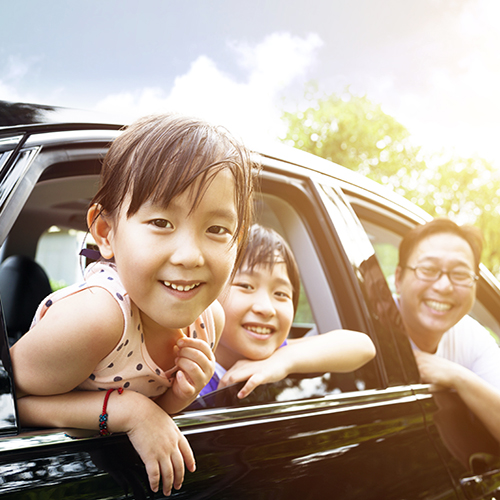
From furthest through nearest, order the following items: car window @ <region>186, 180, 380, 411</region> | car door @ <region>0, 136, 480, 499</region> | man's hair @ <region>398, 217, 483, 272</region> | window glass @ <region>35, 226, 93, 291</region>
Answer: window glass @ <region>35, 226, 93, 291</region> → man's hair @ <region>398, 217, 483, 272</region> → car window @ <region>186, 180, 380, 411</region> → car door @ <region>0, 136, 480, 499</region>

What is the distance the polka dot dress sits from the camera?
1.12 meters

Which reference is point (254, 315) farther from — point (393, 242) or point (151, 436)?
point (393, 242)

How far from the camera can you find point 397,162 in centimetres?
1653

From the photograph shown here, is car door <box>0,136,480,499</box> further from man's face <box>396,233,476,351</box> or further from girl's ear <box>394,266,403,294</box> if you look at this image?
girl's ear <box>394,266,403,294</box>

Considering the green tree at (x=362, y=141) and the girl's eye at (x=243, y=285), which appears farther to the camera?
the green tree at (x=362, y=141)

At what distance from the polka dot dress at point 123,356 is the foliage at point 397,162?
1545 cm

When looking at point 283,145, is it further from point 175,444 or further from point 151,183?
point 175,444

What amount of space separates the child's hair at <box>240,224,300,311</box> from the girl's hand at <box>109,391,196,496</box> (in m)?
0.73

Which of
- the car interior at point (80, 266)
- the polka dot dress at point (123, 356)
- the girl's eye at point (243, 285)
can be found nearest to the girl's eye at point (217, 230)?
the polka dot dress at point (123, 356)

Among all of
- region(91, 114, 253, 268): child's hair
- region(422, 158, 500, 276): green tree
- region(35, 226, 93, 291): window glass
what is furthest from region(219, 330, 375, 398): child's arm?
region(422, 158, 500, 276): green tree

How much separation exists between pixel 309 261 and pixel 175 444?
1.06 meters

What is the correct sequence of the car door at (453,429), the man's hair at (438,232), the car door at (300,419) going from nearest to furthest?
the car door at (300,419) → the car door at (453,429) → the man's hair at (438,232)

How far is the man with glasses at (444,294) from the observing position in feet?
7.58

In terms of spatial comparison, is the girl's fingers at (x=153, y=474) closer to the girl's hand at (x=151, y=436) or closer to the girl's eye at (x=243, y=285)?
the girl's hand at (x=151, y=436)
